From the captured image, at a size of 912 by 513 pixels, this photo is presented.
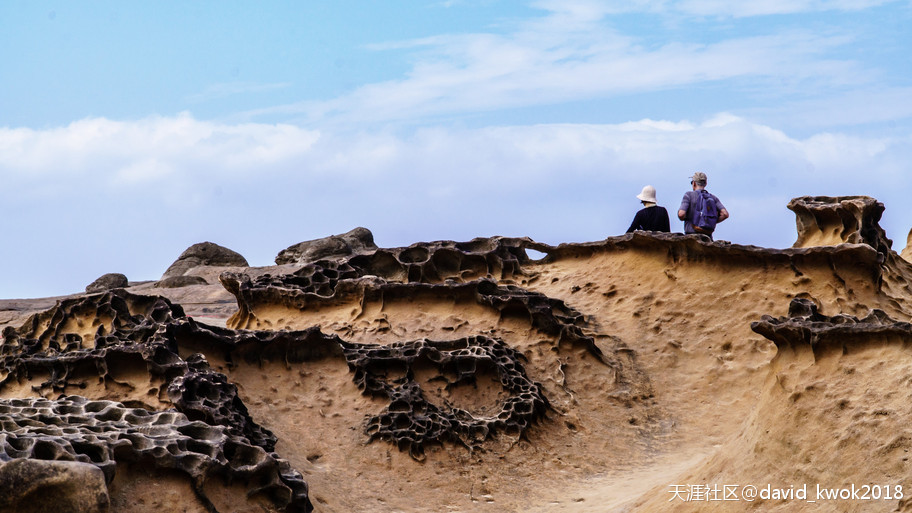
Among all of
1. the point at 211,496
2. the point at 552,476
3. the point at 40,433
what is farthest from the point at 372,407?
the point at 40,433

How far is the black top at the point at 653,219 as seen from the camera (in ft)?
42.7

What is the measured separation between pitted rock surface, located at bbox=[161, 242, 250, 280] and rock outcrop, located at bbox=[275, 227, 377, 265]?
111 centimetres

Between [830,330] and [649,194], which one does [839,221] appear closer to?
[649,194]

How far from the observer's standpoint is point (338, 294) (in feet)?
40.6

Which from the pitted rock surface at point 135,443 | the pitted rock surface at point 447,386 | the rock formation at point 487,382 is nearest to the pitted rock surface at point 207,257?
the rock formation at point 487,382

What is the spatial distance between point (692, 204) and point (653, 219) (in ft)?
1.69

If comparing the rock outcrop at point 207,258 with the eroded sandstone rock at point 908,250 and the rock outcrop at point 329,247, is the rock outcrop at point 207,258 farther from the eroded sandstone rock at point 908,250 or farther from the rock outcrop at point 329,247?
the eroded sandstone rock at point 908,250

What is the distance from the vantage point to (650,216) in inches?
514

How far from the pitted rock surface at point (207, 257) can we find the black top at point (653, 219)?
922 cm

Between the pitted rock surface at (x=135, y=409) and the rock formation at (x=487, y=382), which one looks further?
the rock formation at (x=487, y=382)

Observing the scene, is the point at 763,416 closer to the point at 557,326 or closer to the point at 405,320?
the point at 557,326

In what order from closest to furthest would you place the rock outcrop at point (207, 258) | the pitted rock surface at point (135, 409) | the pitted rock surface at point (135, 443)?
the pitted rock surface at point (135, 443), the pitted rock surface at point (135, 409), the rock outcrop at point (207, 258)

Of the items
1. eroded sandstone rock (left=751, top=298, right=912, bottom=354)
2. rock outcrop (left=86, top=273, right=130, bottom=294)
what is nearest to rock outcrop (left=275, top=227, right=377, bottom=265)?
rock outcrop (left=86, top=273, right=130, bottom=294)

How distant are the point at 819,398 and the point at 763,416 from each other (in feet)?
1.30
